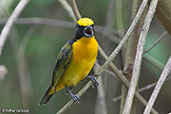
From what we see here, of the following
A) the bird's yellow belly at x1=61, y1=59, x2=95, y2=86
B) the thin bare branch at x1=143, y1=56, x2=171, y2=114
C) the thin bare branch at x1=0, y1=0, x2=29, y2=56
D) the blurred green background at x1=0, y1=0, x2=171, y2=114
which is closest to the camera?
the thin bare branch at x1=143, y1=56, x2=171, y2=114

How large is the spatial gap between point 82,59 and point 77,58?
0.18 feet

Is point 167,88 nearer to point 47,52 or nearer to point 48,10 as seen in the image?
point 47,52

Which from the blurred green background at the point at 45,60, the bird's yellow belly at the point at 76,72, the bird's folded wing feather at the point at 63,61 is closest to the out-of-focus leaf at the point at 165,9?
the bird's yellow belly at the point at 76,72

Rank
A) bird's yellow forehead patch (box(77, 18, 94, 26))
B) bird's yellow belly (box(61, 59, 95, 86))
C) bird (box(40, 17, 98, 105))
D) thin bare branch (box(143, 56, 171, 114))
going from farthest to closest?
1. bird's yellow belly (box(61, 59, 95, 86))
2. bird (box(40, 17, 98, 105))
3. bird's yellow forehead patch (box(77, 18, 94, 26))
4. thin bare branch (box(143, 56, 171, 114))

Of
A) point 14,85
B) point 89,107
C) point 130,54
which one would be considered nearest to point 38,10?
point 14,85

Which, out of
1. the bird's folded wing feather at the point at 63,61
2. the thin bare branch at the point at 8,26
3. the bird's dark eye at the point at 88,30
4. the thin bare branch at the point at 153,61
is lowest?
the thin bare branch at the point at 153,61

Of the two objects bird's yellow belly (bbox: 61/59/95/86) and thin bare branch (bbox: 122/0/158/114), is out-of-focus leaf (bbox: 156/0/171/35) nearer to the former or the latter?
thin bare branch (bbox: 122/0/158/114)

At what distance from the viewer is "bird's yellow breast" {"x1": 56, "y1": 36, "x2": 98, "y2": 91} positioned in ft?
8.91

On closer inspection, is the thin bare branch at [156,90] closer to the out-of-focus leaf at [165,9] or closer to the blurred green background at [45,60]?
the out-of-focus leaf at [165,9]

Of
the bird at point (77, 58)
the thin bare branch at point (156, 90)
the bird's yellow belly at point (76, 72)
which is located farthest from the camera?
the bird's yellow belly at point (76, 72)

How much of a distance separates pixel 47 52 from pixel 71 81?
1.51 metres

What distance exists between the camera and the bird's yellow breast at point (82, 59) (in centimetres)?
272

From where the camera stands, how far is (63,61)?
2.89 meters

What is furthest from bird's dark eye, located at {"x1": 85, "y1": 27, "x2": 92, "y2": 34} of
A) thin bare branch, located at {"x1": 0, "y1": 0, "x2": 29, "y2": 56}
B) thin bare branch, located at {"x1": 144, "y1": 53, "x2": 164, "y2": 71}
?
thin bare branch, located at {"x1": 144, "y1": 53, "x2": 164, "y2": 71}
